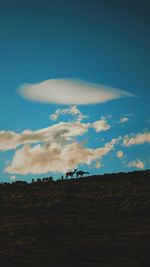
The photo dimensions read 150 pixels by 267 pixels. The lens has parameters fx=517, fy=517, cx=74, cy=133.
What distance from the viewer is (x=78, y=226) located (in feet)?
113

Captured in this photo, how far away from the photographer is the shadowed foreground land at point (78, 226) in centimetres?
2545

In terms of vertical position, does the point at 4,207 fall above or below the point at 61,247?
above

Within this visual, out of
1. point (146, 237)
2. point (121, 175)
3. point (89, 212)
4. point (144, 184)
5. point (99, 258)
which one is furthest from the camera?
point (121, 175)

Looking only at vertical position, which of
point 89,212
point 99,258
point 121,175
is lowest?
point 99,258

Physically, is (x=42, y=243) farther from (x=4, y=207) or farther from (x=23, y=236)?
(x=4, y=207)

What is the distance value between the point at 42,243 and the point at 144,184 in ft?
97.2

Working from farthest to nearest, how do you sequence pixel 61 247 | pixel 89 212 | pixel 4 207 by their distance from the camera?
pixel 4 207
pixel 89 212
pixel 61 247

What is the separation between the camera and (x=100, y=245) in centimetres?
2830

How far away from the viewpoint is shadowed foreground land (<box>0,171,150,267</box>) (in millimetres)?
25453

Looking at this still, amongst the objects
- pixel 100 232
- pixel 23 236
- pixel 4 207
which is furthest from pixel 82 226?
pixel 4 207

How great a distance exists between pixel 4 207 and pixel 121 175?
25720 mm

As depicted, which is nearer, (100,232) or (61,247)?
(61,247)

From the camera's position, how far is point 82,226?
113ft

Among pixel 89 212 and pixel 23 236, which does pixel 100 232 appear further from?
pixel 89 212
